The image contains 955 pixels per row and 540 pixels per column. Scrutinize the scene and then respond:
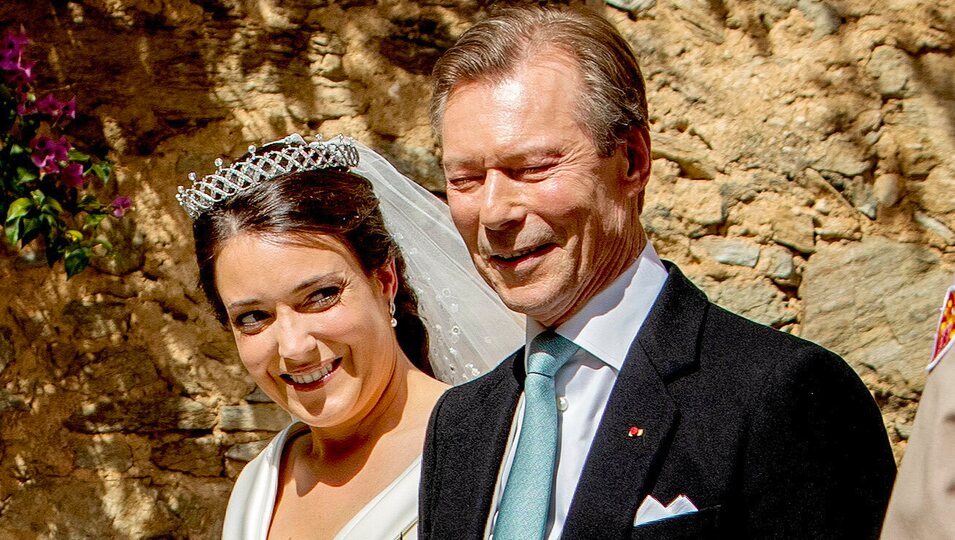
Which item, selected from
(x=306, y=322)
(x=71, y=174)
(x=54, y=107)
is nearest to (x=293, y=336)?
(x=306, y=322)

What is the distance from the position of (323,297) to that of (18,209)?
121 centimetres

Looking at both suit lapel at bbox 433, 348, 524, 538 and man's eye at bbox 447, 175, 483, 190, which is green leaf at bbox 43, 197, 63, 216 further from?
man's eye at bbox 447, 175, 483, 190

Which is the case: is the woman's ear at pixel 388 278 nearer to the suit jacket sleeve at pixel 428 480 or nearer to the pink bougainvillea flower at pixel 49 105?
the suit jacket sleeve at pixel 428 480

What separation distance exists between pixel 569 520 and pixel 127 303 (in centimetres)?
239

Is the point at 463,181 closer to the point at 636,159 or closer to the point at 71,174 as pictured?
the point at 636,159

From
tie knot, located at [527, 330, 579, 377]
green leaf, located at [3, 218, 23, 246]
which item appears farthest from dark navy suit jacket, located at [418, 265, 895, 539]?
green leaf, located at [3, 218, 23, 246]

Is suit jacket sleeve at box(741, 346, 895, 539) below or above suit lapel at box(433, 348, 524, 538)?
above

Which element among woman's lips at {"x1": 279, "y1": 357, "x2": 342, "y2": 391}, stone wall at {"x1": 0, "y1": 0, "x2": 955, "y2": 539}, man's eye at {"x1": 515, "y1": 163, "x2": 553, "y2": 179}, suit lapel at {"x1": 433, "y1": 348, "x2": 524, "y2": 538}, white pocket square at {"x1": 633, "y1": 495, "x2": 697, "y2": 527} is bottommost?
stone wall at {"x1": 0, "y1": 0, "x2": 955, "y2": 539}

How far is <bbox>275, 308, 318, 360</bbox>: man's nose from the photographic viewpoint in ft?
7.93

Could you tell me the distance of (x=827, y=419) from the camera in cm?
155

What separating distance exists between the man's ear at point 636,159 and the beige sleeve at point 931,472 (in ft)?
2.40

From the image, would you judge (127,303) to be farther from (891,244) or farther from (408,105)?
(891,244)

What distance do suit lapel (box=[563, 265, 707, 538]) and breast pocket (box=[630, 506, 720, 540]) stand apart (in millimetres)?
42

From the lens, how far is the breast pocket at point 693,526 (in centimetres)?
A: 156
